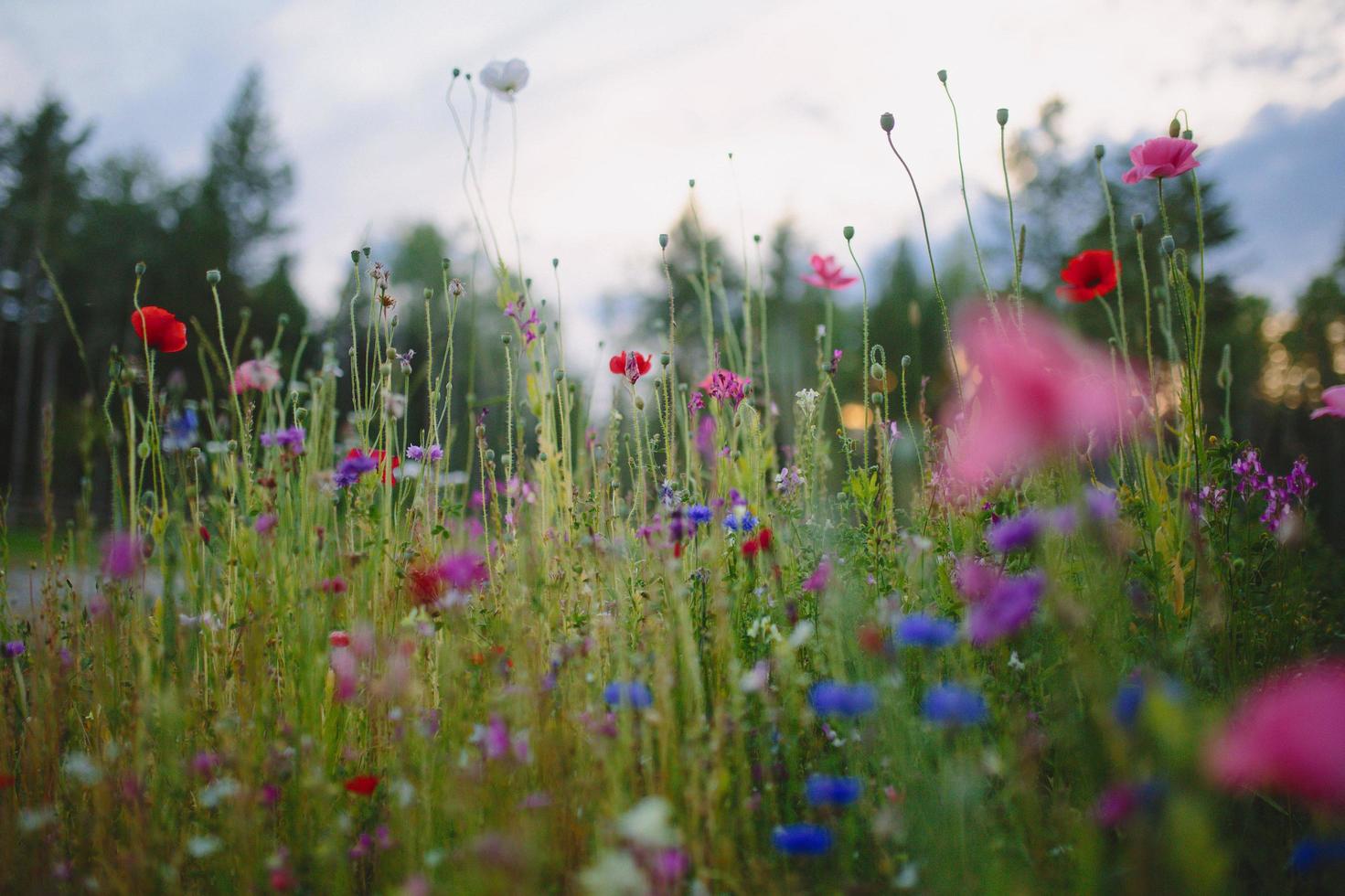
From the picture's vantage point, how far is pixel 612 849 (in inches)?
41.3

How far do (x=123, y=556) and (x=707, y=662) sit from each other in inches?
49.6

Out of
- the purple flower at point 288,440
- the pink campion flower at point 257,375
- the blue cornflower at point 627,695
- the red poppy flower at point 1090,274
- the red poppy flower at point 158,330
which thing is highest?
the red poppy flower at point 1090,274

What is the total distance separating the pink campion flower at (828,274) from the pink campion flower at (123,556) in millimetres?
2403

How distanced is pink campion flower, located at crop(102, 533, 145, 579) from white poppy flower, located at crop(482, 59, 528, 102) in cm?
180

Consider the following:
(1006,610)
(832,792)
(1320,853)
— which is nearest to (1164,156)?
(1006,610)

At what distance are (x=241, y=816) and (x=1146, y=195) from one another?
18833mm

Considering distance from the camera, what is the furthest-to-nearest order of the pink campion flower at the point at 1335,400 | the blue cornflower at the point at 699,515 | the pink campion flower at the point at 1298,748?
the pink campion flower at the point at 1335,400 < the blue cornflower at the point at 699,515 < the pink campion flower at the point at 1298,748

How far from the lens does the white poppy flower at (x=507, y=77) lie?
2.64m

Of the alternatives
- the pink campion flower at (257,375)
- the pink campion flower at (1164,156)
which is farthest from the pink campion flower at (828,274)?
the pink campion flower at (257,375)

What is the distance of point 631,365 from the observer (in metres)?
2.29

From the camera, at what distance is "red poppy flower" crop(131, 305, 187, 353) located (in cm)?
222

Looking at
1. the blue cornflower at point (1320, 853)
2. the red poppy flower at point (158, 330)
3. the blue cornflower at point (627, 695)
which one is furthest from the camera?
the red poppy flower at point (158, 330)

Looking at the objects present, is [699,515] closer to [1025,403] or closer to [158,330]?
[1025,403]

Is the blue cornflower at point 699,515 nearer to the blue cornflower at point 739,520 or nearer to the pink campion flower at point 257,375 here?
the blue cornflower at point 739,520
